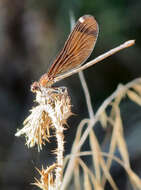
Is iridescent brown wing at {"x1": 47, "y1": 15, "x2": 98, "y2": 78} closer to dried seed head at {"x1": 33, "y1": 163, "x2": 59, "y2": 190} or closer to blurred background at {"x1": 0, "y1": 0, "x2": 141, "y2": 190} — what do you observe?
dried seed head at {"x1": 33, "y1": 163, "x2": 59, "y2": 190}

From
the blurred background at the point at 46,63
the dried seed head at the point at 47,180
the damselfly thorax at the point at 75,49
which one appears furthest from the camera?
the blurred background at the point at 46,63

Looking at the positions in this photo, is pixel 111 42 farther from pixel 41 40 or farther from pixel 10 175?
pixel 10 175

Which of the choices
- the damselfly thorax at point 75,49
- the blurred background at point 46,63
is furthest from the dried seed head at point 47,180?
the blurred background at point 46,63

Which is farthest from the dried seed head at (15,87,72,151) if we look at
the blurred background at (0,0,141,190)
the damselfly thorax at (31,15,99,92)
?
the blurred background at (0,0,141,190)

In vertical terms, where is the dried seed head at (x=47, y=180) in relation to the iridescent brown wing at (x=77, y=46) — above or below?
below

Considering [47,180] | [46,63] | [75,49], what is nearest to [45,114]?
[47,180]

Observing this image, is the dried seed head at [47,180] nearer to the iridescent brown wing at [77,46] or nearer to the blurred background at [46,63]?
the iridescent brown wing at [77,46]
